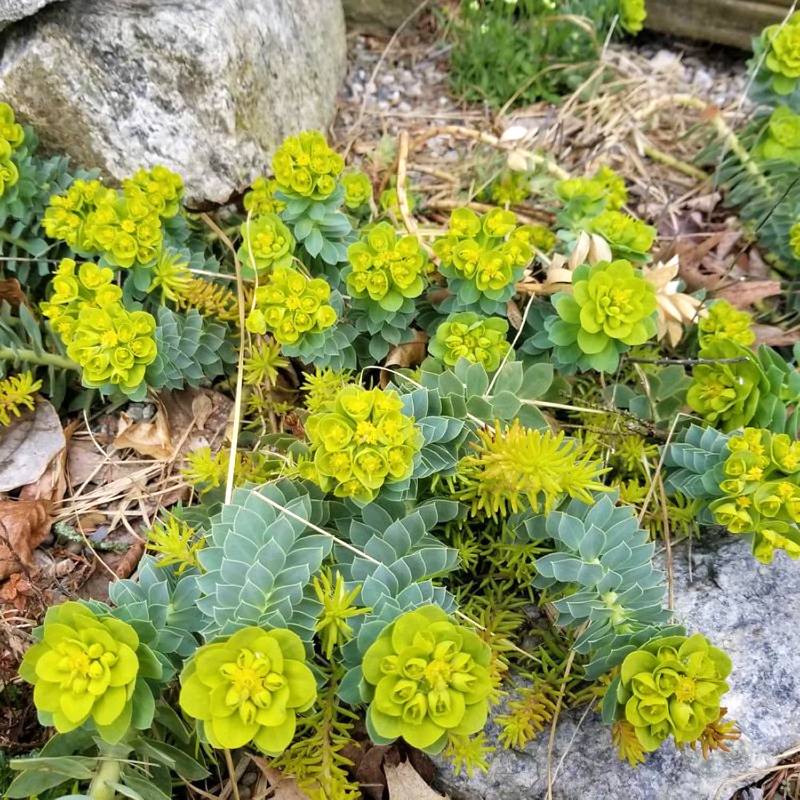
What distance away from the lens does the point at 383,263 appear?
195cm

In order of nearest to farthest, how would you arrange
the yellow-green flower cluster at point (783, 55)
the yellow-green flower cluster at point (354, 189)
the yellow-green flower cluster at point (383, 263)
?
1. the yellow-green flower cluster at point (383, 263)
2. the yellow-green flower cluster at point (354, 189)
3. the yellow-green flower cluster at point (783, 55)

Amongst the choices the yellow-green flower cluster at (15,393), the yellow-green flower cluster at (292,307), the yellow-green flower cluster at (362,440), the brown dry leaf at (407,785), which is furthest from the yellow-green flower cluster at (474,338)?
the yellow-green flower cluster at (15,393)

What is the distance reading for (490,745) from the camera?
1754mm

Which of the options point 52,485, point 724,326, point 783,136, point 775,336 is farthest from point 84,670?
point 783,136

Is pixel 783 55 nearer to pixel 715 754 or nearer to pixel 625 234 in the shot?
pixel 625 234

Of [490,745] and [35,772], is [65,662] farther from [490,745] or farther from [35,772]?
[490,745]

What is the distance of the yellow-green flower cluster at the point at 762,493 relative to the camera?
172cm

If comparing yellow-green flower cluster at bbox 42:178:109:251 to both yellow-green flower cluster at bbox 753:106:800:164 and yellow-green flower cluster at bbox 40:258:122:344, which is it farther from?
yellow-green flower cluster at bbox 753:106:800:164

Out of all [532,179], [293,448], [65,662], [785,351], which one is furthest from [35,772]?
[785,351]

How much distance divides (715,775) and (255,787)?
111 centimetres

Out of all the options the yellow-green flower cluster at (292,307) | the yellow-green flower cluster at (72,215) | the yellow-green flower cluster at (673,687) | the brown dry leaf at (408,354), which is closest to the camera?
the yellow-green flower cluster at (673,687)

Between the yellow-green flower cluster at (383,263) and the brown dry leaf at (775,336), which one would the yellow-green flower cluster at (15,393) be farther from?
the brown dry leaf at (775,336)

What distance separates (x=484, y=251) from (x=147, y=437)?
1.15 metres

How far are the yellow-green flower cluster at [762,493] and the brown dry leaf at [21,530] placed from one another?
5.95ft
